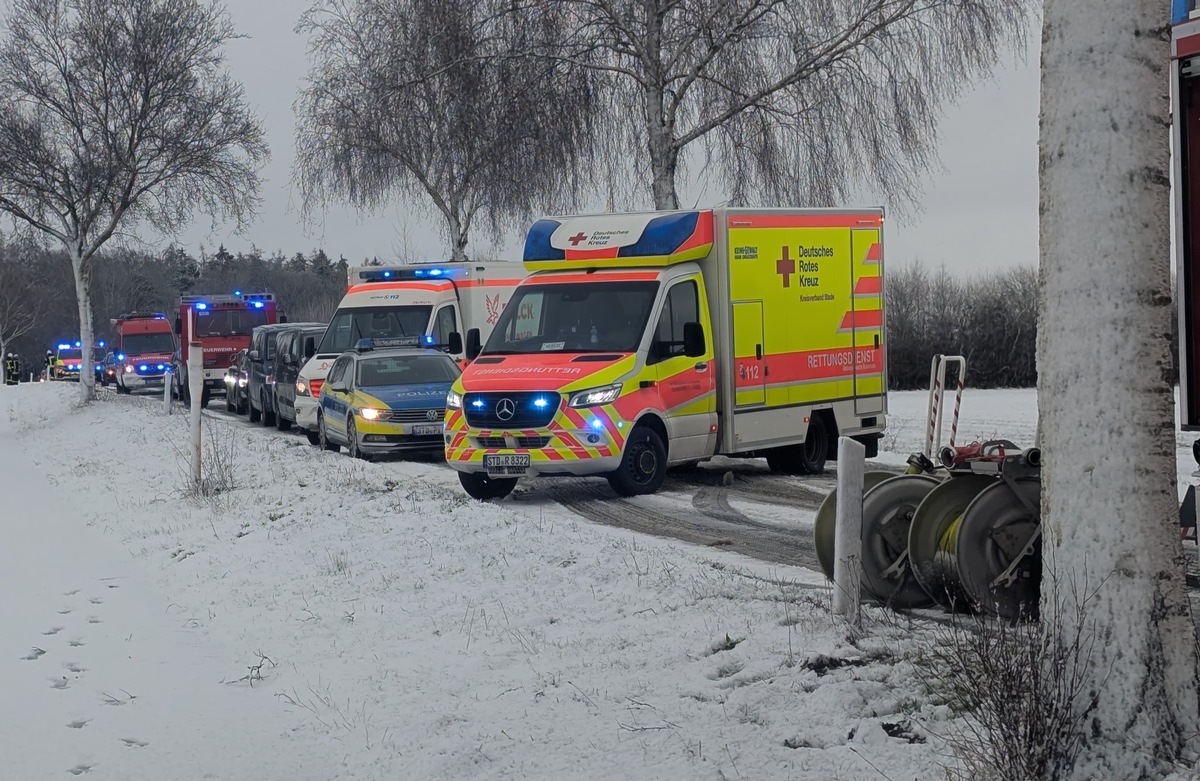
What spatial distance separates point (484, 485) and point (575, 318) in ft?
6.62

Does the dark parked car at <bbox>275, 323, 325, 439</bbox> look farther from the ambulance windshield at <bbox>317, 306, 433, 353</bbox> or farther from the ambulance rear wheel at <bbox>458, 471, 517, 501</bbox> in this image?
the ambulance rear wheel at <bbox>458, 471, 517, 501</bbox>

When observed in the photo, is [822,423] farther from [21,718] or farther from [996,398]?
[996,398]

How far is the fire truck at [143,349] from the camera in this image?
51000 mm

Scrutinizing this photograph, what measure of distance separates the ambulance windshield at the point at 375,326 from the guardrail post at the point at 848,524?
17.7 m

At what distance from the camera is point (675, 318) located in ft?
49.1

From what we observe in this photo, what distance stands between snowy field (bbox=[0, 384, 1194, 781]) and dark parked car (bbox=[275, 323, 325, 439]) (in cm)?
1270

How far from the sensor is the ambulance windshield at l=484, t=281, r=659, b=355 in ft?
48.5

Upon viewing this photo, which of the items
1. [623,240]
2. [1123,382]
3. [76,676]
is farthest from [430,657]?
[623,240]

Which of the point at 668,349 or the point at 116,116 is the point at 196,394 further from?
the point at 116,116

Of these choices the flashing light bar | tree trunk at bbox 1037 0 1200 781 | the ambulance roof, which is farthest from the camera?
the flashing light bar

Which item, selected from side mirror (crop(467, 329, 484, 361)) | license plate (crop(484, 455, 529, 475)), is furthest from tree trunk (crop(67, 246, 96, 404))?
license plate (crop(484, 455, 529, 475))

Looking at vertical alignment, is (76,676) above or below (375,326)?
below

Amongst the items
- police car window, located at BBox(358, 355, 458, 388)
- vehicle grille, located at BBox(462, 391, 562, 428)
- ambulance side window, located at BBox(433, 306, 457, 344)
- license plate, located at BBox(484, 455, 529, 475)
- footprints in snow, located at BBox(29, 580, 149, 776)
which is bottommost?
footprints in snow, located at BBox(29, 580, 149, 776)

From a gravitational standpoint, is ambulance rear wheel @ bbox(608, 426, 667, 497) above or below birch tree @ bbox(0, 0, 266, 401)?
below
